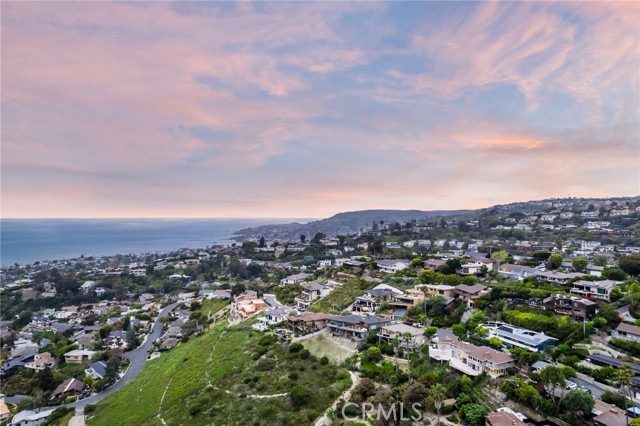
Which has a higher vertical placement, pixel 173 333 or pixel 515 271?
pixel 515 271

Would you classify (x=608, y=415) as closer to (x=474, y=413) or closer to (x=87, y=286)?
(x=474, y=413)

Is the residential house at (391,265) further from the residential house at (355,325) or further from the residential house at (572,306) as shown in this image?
the residential house at (572,306)

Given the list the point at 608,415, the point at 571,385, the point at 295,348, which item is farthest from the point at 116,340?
the point at 608,415

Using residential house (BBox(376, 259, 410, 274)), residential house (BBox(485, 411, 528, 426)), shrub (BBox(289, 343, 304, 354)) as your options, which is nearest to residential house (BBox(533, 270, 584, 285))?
residential house (BBox(376, 259, 410, 274))

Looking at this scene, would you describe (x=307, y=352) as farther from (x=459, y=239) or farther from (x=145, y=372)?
(x=459, y=239)

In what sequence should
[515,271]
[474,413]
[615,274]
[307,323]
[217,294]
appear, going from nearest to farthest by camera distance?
[474,413] → [307,323] → [615,274] → [515,271] → [217,294]

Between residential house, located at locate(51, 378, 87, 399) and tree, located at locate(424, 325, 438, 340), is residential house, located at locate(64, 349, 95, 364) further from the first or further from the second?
tree, located at locate(424, 325, 438, 340)
